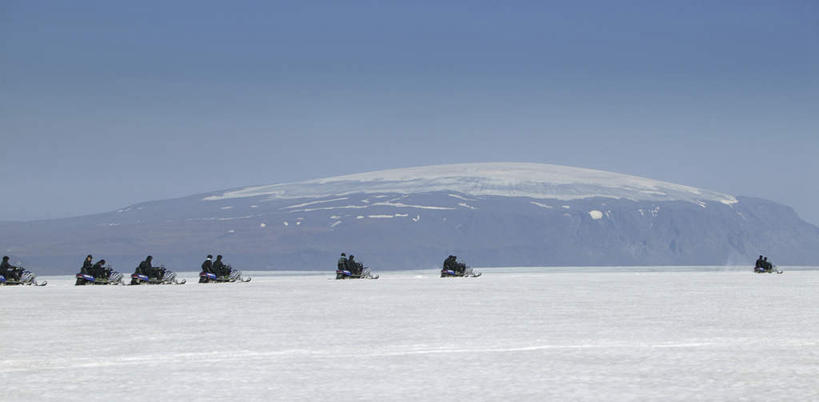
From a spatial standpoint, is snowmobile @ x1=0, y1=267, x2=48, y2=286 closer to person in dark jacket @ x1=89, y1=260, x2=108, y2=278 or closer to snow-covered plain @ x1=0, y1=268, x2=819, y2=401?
person in dark jacket @ x1=89, y1=260, x2=108, y2=278

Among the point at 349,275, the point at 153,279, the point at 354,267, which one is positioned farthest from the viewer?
the point at 354,267

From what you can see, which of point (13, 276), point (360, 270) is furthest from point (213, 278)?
point (360, 270)

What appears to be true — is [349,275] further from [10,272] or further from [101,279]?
[10,272]

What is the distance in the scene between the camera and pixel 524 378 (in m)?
18.1

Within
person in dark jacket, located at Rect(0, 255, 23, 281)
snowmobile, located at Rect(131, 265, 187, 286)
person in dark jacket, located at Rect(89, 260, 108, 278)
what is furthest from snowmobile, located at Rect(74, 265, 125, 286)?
person in dark jacket, located at Rect(0, 255, 23, 281)

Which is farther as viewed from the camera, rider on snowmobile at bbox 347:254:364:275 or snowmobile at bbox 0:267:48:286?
rider on snowmobile at bbox 347:254:364:275

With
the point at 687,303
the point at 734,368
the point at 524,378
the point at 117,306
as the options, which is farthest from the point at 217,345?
the point at 687,303

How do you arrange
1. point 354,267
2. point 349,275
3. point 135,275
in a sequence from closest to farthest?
1. point 135,275
2. point 349,275
3. point 354,267

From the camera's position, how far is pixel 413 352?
22.2 metres

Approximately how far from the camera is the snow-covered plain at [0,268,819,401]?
16828 millimetres

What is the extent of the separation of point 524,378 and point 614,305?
2204cm

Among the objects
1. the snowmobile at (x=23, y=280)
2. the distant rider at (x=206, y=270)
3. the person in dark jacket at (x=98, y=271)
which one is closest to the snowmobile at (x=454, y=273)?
the distant rider at (x=206, y=270)

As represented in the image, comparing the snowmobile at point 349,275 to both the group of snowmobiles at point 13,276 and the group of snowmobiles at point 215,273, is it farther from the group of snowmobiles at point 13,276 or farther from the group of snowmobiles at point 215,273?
the group of snowmobiles at point 13,276

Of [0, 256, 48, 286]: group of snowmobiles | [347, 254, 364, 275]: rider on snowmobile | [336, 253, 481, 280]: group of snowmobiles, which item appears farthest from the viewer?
[347, 254, 364, 275]: rider on snowmobile
